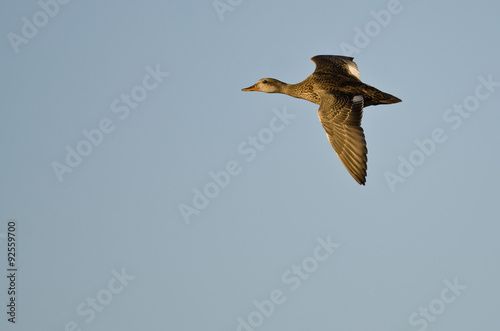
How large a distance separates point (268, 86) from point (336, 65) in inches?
93.5

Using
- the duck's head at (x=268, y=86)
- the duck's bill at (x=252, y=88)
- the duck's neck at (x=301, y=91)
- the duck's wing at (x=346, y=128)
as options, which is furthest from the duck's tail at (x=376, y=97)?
the duck's bill at (x=252, y=88)

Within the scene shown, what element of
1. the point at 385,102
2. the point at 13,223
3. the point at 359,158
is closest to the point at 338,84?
the point at 385,102

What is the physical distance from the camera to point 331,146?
2234cm

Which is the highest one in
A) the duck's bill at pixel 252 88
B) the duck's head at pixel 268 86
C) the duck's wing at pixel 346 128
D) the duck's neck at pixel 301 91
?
the duck's bill at pixel 252 88

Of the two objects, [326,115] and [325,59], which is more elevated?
[325,59]

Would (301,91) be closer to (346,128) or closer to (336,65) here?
(336,65)

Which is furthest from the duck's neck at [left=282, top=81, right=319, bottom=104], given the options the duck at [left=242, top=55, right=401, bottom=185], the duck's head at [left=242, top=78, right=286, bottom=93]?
the duck's head at [left=242, top=78, right=286, bottom=93]

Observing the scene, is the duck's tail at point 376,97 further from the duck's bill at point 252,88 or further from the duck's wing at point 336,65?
the duck's bill at point 252,88

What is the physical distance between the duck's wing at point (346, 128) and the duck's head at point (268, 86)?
3909 mm

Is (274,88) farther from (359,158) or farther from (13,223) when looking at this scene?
(13,223)

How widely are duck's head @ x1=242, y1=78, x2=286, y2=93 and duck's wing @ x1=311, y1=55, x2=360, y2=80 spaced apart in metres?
1.39

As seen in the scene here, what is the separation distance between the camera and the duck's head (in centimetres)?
2725

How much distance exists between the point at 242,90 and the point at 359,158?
784 centimetres

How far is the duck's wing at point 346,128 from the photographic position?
21578 millimetres
